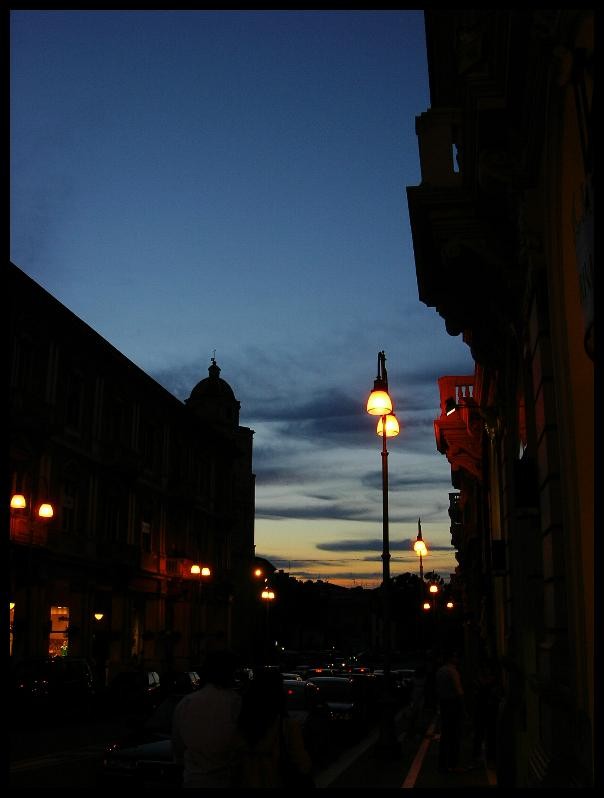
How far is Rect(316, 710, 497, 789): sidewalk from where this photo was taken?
15.0 metres

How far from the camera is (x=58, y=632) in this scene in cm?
3816

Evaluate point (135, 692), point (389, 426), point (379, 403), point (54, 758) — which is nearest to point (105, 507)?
point (135, 692)

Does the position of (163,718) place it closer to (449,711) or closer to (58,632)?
(449,711)

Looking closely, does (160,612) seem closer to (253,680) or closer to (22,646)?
(22,646)

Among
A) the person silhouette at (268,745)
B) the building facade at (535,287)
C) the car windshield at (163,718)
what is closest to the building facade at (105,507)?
the car windshield at (163,718)

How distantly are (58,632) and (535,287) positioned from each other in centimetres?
3398

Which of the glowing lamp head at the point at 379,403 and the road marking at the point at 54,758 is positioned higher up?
the glowing lamp head at the point at 379,403

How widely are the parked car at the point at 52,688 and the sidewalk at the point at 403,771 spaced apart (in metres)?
10.8

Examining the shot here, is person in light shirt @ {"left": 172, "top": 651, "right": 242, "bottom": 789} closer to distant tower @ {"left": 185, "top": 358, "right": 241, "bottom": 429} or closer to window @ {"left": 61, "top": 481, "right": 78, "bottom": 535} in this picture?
window @ {"left": 61, "top": 481, "right": 78, "bottom": 535}

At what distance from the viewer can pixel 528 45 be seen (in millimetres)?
7574

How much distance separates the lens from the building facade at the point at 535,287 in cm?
684

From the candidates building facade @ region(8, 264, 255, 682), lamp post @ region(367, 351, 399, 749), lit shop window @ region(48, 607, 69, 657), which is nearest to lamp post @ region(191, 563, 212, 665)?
building facade @ region(8, 264, 255, 682)

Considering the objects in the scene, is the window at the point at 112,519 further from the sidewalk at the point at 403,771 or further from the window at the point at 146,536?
the sidewalk at the point at 403,771

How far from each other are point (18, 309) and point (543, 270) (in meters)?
30.5
